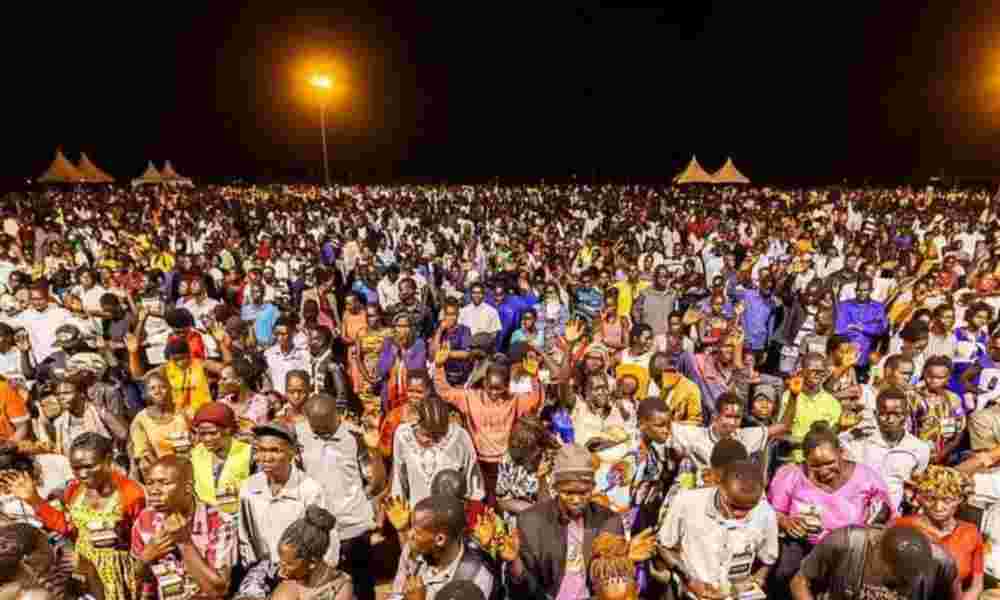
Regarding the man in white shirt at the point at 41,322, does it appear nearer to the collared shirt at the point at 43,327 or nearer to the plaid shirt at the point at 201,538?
the collared shirt at the point at 43,327

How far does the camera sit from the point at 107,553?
9.36 ft

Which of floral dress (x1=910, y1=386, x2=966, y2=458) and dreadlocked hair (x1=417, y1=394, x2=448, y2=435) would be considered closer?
dreadlocked hair (x1=417, y1=394, x2=448, y2=435)

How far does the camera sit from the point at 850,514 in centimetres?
309

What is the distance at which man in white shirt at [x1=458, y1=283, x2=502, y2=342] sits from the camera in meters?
6.62

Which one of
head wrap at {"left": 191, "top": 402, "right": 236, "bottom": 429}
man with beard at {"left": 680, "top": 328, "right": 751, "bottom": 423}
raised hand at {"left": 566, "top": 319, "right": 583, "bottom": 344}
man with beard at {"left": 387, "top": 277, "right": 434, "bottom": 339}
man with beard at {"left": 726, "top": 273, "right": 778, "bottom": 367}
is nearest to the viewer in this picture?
head wrap at {"left": 191, "top": 402, "right": 236, "bottom": 429}

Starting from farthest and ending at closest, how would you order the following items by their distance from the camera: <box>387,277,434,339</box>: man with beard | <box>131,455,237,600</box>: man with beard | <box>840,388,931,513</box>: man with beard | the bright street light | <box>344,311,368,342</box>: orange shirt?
1. the bright street light
2. <box>387,277,434,339</box>: man with beard
3. <box>344,311,368,342</box>: orange shirt
4. <box>840,388,931,513</box>: man with beard
5. <box>131,455,237,600</box>: man with beard

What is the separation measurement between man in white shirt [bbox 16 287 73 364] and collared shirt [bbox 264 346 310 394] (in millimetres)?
1763

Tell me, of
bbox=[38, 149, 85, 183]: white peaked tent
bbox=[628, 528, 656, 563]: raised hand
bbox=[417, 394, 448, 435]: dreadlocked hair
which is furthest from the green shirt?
bbox=[38, 149, 85, 183]: white peaked tent

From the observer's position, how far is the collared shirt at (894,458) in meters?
3.50

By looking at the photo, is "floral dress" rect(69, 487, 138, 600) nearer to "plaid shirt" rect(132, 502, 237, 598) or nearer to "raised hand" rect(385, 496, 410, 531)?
"plaid shirt" rect(132, 502, 237, 598)

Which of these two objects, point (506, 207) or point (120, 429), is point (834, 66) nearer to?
point (506, 207)

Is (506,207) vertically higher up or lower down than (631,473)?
higher up

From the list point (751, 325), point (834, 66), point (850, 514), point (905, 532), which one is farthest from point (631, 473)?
point (834, 66)

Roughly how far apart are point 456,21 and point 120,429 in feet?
146
